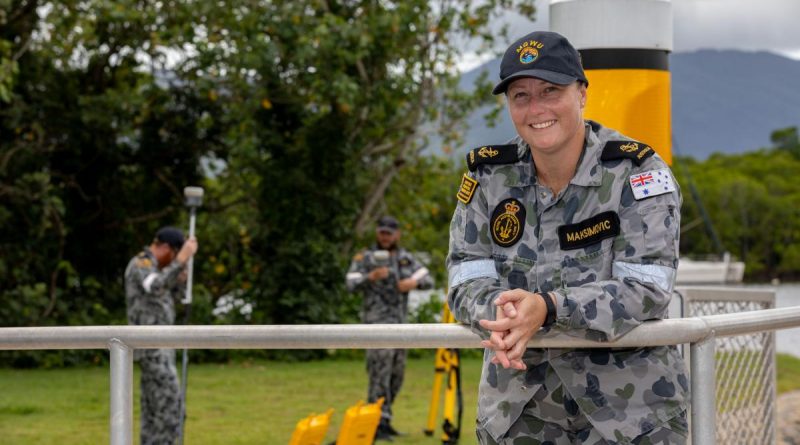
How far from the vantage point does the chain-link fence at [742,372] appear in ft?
15.9

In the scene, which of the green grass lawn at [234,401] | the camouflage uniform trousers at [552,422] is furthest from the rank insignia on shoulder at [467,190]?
the green grass lawn at [234,401]

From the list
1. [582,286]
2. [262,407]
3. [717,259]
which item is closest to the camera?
[582,286]

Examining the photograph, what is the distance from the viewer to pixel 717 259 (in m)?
74.6

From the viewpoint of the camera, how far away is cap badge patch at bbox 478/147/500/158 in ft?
10.3

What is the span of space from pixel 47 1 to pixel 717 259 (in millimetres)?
63666

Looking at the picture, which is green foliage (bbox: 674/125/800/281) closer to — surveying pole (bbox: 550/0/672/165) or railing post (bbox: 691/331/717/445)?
surveying pole (bbox: 550/0/672/165)

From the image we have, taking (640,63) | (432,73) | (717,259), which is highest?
(432,73)

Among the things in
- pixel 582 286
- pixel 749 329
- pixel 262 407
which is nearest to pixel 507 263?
pixel 582 286

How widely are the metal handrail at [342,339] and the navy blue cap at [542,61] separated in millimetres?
624

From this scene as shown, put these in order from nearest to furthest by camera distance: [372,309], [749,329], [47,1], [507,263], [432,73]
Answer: [507,263] → [749,329] → [372,309] → [47,1] → [432,73]

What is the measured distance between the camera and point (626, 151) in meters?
3.01

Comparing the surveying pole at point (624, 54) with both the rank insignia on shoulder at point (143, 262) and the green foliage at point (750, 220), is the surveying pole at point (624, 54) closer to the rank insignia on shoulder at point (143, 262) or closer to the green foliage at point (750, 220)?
the rank insignia on shoulder at point (143, 262)

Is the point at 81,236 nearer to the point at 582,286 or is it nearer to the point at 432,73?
the point at 432,73

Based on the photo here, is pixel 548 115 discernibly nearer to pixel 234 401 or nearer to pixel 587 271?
pixel 587 271
